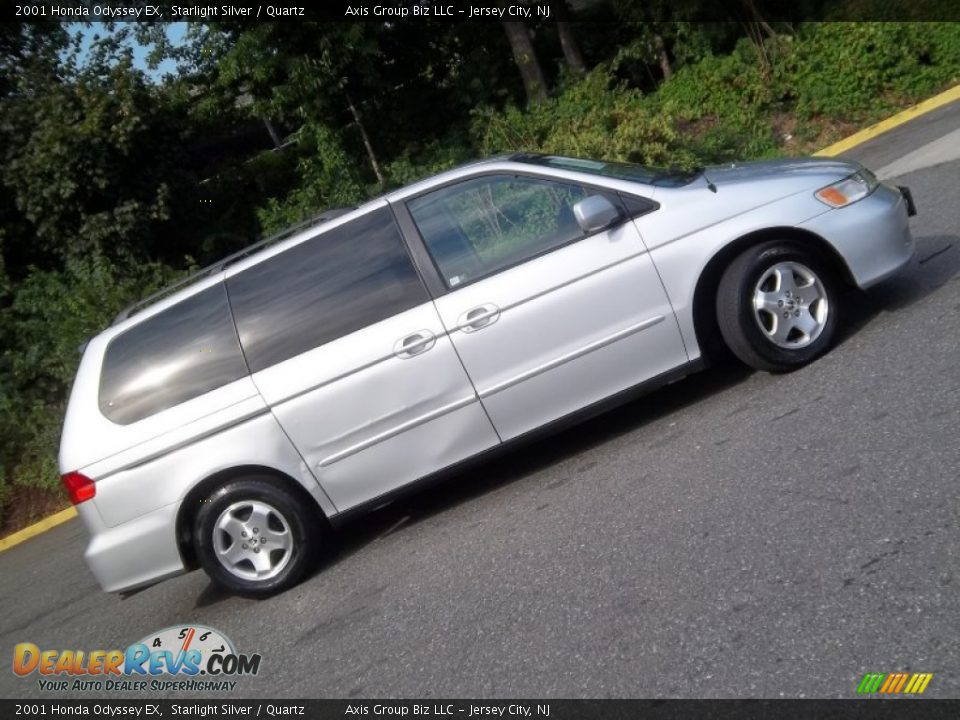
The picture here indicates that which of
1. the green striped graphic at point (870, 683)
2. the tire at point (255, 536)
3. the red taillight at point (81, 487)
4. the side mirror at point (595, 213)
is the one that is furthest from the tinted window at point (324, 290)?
the green striped graphic at point (870, 683)

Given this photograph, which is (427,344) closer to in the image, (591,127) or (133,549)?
(133,549)

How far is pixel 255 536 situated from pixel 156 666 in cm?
85

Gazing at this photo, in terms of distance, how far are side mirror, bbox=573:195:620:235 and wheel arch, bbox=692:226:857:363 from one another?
0.61 meters

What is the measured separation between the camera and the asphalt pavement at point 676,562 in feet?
11.3

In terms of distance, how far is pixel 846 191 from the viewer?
557cm

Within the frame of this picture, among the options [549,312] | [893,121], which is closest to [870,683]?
[549,312]

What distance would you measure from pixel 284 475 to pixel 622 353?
1.99 metres

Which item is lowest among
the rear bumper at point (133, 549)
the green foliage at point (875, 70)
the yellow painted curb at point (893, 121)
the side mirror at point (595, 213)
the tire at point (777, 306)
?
the yellow painted curb at point (893, 121)

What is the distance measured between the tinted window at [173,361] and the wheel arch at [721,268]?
256 centimetres

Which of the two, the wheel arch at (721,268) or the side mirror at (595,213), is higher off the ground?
the side mirror at (595,213)

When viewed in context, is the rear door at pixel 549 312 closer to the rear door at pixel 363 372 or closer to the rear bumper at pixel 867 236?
→ the rear door at pixel 363 372
